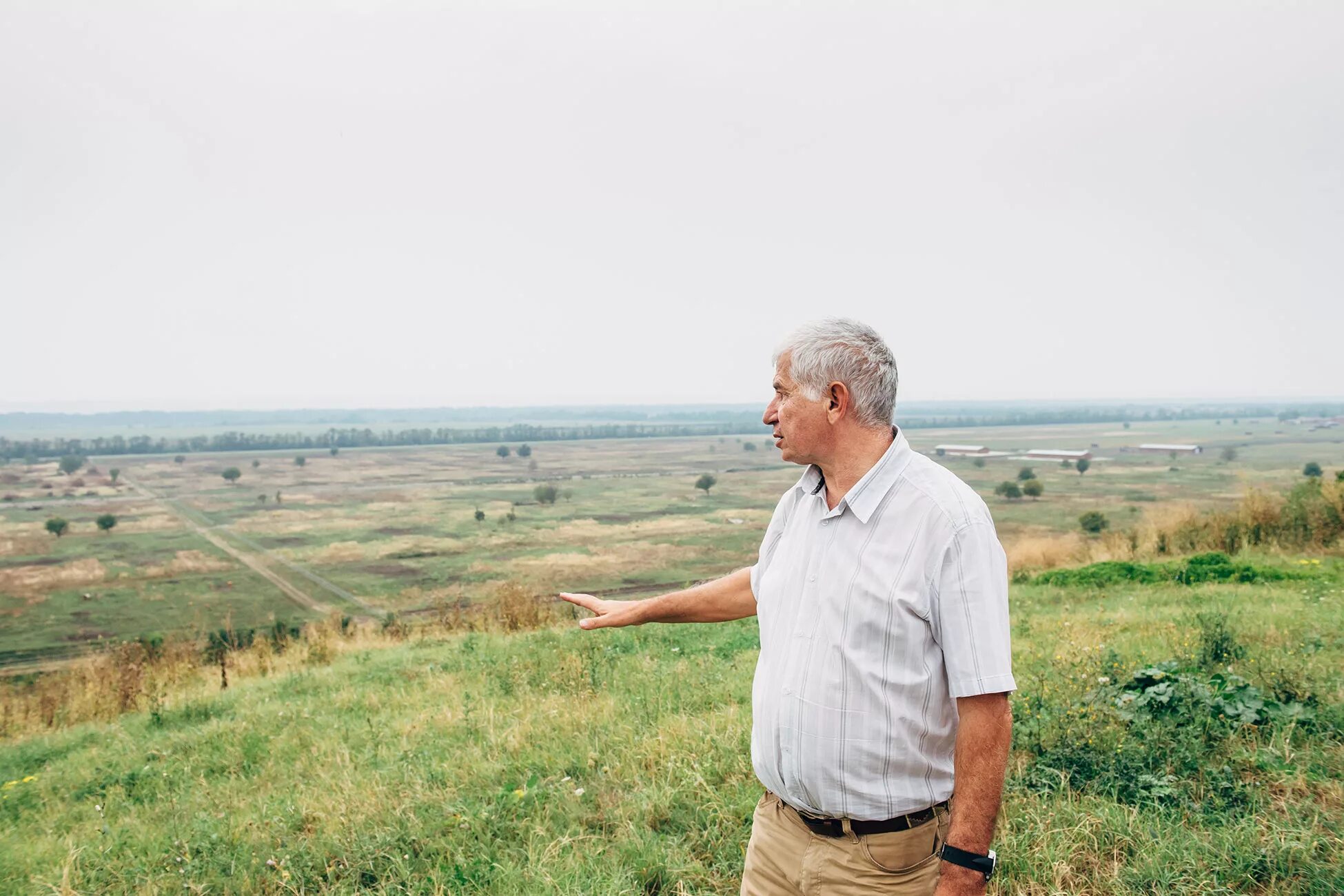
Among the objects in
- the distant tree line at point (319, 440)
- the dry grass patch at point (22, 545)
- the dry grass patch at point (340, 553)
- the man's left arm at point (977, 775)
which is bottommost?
the dry grass patch at point (340, 553)

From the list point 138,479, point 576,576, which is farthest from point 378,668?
point 138,479

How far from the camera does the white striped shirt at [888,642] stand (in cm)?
169

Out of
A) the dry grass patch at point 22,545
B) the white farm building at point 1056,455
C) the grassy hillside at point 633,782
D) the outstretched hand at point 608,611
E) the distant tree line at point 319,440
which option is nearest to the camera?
the outstretched hand at point 608,611

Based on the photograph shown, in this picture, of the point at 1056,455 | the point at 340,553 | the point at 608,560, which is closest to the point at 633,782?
the point at 608,560

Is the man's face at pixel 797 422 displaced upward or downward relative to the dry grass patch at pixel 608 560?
upward

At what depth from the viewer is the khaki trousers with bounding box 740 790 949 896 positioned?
187 centimetres

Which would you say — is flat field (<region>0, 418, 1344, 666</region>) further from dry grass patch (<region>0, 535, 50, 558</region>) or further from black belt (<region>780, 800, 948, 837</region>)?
black belt (<region>780, 800, 948, 837</region>)

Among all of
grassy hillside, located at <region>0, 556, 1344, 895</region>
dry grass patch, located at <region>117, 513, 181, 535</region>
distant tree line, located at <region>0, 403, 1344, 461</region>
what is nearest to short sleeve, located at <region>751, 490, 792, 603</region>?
grassy hillside, located at <region>0, 556, 1344, 895</region>

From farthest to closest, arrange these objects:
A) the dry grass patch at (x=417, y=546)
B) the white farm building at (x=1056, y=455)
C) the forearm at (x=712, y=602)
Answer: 1. the white farm building at (x=1056, y=455)
2. the dry grass patch at (x=417, y=546)
3. the forearm at (x=712, y=602)

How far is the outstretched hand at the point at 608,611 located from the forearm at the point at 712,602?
0.09 meters

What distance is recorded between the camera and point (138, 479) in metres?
89.4

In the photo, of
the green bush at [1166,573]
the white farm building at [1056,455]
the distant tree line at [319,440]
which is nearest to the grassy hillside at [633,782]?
the green bush at [1166,573]

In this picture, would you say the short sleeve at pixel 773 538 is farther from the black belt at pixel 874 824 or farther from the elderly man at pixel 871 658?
the black belt at pixel 874 824

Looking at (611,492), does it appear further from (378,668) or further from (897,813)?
(897,813)
